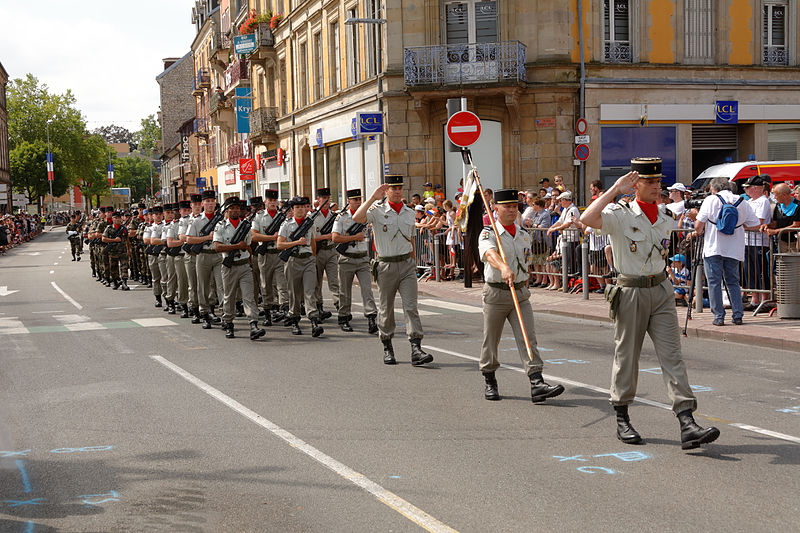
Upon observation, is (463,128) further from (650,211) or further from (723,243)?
(650,211)

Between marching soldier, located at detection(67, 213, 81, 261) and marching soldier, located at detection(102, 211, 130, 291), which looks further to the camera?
marching soldier, located at detection(67, 213, 81, 261)

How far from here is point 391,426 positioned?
22.7 ft

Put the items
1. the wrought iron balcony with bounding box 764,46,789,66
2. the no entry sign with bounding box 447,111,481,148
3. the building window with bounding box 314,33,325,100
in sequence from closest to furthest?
the no entry sign with bounding box 447,111,481,148
the wrought iron balcony with bounding box 764,46,789,66
the building window with bounding box 314,33,325,100

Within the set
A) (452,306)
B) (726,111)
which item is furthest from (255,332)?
(726,111)

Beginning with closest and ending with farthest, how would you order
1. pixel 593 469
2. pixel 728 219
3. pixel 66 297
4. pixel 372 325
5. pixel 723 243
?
1. pixel 593 469
2. pixel 728 219
3. pixel 723 243
4. pixel 372 325
5. pixel 66 297

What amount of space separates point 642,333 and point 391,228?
4.21 metres

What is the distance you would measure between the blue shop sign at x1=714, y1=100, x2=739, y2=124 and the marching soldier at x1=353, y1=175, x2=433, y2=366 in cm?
2027

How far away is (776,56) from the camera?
28438mm

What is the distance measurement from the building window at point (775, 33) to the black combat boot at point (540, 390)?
2416 cm

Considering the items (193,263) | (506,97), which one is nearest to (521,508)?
(193,263)

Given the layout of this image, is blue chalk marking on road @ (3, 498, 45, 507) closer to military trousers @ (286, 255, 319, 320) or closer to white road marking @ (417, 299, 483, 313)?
military trousers @ (286, 255, 319, 320)

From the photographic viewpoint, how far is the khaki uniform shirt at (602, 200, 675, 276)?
6312 mm

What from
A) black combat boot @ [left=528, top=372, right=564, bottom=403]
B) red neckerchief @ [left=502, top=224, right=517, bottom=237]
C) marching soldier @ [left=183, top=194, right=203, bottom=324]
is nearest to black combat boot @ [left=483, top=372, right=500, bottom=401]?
black combat boot @ [left=528, top=372, right=564, bottom=403]

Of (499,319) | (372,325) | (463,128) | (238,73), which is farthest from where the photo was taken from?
(238,73)
